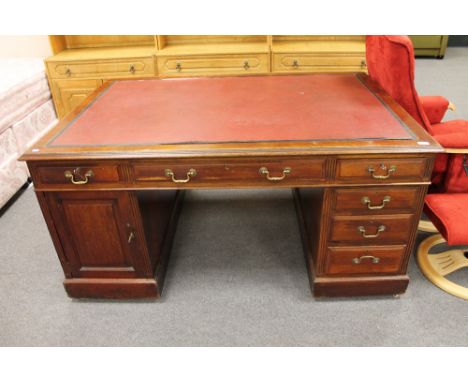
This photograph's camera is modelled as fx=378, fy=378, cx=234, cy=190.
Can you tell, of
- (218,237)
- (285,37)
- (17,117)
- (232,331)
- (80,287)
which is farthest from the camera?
(285,37)

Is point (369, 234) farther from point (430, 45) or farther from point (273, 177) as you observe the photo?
point (430, 45)

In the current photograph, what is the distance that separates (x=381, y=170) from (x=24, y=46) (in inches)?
133

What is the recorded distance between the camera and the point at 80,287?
168 centimetres

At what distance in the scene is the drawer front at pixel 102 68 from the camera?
2982 mm

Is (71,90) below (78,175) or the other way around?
below

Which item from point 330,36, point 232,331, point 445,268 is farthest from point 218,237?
point 330,36

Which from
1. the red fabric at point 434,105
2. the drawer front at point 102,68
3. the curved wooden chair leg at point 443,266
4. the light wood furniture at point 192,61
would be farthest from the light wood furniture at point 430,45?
the curved wooden chair leg at point 443,266

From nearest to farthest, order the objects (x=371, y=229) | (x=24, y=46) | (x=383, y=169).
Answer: (x=383, y=169) → (x=371, y=229) → (x=24, y=46)

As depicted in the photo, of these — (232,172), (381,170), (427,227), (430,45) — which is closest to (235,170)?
(232,172)

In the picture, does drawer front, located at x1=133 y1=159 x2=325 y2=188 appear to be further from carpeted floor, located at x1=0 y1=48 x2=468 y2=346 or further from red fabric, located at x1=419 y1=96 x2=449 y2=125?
red fabric, located at x1=419 y1=96 x2=449 y2=125

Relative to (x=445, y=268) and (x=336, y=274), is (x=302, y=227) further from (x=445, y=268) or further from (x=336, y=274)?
(x=445, y=268)

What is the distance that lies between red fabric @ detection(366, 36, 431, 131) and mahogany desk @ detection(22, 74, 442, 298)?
74 millimetres

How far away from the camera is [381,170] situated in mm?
1361

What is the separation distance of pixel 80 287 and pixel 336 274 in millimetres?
1127
